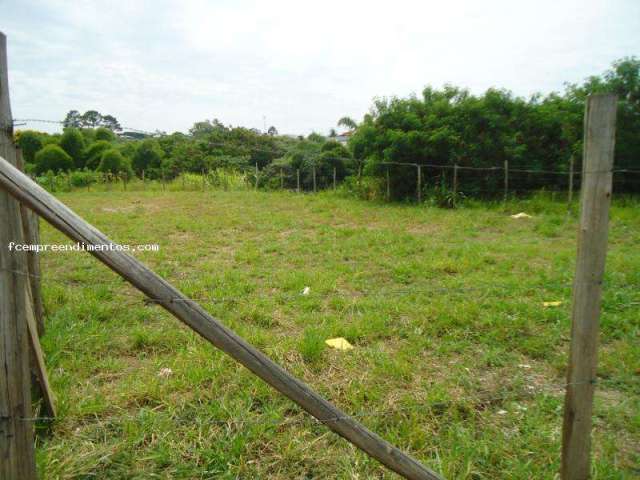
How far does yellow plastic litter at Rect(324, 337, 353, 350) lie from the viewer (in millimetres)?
3375

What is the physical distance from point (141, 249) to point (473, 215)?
7.85 metres

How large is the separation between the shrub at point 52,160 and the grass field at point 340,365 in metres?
22.7

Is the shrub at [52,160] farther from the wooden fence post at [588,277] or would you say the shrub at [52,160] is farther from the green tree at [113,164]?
the wooden fence post at [588,277]

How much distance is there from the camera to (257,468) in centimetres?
213

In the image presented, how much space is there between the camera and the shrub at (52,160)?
982 inches

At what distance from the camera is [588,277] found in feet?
5.49

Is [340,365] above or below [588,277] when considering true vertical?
below

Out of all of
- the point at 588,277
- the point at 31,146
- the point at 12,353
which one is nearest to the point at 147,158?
the point at 31,146

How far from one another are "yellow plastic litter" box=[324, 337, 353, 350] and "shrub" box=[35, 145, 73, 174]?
26591 mm

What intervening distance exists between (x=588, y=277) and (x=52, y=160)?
29.7 meters

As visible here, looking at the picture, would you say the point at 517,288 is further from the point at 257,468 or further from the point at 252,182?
the point at 252,182

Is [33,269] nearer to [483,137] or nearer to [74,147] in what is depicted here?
[483,137]


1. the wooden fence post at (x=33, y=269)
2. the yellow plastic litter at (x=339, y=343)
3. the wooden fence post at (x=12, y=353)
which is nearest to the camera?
the wooden fence post at (x=12, y=353)

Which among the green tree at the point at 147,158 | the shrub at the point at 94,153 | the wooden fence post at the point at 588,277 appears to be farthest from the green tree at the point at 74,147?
the wooden fence post at the point at 588,277
